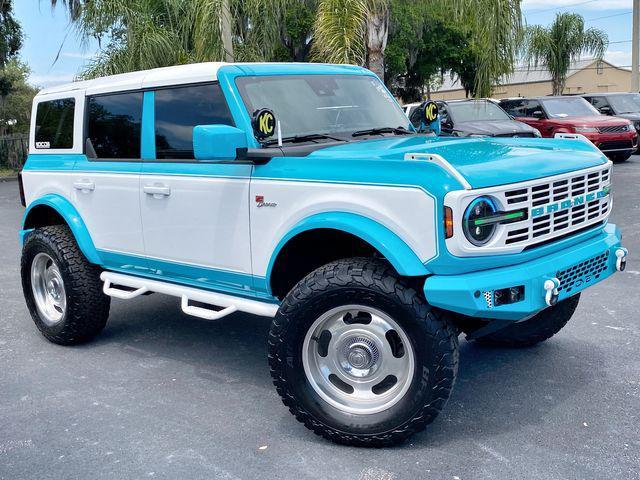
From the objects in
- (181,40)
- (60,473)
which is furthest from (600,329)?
→ (181,40)

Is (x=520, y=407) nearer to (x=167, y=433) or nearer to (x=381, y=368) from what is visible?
(x=381, y=368)

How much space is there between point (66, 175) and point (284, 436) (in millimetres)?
2851

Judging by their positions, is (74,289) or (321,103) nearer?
(321,103)

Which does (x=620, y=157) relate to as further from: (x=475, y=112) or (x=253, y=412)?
(x=253, y=412)

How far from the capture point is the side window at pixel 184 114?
4789 mm

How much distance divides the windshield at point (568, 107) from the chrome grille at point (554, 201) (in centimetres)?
1485

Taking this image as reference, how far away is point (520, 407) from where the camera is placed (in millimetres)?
4449

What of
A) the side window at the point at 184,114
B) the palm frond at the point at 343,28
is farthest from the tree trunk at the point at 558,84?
the side window at the point at 184,114

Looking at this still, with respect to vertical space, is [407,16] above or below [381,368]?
above

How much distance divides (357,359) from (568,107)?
659 inches

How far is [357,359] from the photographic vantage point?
4062mm

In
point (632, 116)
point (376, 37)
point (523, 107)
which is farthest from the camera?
point (632, 116)

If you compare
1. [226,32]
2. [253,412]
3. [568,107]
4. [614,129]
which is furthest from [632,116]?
[253,412]

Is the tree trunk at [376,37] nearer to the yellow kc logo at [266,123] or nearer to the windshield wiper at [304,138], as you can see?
the windshield wiper at [304,138]
